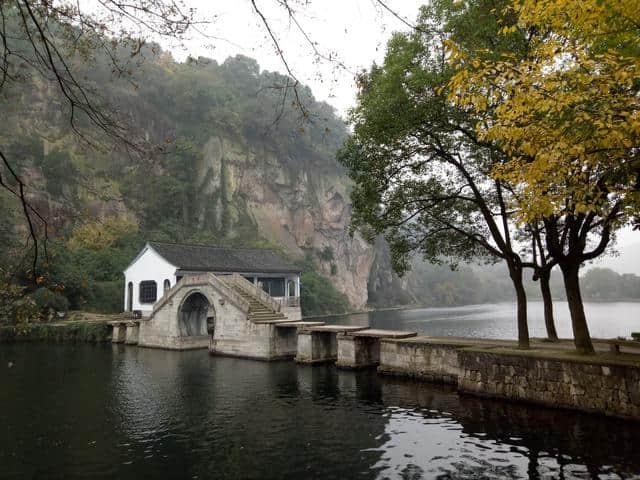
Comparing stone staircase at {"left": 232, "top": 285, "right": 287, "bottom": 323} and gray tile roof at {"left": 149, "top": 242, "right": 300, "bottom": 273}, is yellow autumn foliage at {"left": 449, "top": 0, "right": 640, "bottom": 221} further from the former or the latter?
gray tile roof at {"left": 149, "top": 242, "right": 300, "bottom": 273}

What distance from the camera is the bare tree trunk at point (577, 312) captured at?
14.9 m

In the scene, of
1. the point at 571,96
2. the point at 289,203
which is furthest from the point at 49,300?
the point at 289,203

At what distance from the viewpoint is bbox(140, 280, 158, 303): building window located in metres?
40.9

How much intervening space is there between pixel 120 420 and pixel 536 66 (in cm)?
1590

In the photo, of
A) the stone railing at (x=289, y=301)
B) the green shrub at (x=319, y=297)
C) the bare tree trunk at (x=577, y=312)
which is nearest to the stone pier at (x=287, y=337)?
the bare tree trunk at (x=577, y=312)

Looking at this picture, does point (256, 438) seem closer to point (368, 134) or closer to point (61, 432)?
point (61, 432)

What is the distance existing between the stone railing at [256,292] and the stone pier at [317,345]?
509 cm

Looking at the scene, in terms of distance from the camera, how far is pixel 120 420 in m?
15.2

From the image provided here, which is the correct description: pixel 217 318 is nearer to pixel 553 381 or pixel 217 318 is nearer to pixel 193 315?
pixel 193 315

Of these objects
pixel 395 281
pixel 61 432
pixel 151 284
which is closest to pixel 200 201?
pixel 151 284

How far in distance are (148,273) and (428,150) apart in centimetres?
3141

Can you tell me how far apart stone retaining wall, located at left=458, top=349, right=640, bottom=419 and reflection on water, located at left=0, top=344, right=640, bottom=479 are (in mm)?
477

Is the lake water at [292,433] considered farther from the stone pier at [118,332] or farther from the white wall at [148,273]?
the white wall at [148,273]

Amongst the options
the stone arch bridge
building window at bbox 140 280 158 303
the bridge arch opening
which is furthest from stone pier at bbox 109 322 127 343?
the bridge arch opening
